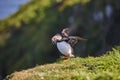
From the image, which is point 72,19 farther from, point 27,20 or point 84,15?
point 27,20

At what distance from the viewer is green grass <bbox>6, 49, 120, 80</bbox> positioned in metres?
15.6

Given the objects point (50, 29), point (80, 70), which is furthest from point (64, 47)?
point (50, 29)

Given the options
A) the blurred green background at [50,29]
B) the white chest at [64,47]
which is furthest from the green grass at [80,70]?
the blurred green background at [50,29]

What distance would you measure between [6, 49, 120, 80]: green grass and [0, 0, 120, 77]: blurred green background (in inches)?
856

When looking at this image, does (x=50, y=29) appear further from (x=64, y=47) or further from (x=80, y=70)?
(x=80, y=70)

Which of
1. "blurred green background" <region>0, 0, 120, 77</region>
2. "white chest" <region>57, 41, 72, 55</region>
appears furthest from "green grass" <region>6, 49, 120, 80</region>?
"blurred green background" <region>0, 0, 120, 77</region>

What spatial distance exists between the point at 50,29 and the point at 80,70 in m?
35.9

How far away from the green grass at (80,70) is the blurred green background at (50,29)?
71.3 ft

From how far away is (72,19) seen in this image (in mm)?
52219

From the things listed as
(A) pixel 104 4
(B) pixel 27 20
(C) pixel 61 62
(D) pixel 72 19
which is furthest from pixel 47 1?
(C) pixel 61 62

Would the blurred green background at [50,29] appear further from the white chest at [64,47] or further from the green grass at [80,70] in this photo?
the green grass at [80,70]

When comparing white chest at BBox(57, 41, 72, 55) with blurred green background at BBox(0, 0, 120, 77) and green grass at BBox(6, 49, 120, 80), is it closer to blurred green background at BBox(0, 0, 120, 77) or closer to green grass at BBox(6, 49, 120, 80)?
green grass at BBox(6, 49, 120, 80)

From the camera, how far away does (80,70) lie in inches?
670

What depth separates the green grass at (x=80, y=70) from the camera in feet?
51.1
